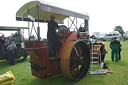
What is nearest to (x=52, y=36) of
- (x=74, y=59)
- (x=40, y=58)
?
(x=40, y=58)

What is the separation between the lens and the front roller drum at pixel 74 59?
11.3 feet

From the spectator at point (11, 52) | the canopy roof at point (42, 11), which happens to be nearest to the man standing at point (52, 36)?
the canopy roof at point (42, 11)

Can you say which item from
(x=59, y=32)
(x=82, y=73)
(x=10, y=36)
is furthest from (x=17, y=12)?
(x=10, y=36)

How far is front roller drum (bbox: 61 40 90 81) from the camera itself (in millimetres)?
3456

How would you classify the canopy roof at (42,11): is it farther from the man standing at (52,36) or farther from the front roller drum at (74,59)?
the front roller drum at (74,59)

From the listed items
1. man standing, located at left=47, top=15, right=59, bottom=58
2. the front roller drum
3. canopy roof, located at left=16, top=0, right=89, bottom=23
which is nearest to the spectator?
canopy roof, located at left=16, top=0, right=89, bottom=23

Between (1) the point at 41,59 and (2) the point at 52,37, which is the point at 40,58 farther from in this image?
(2) the point at 52,37

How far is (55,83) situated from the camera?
3.73m

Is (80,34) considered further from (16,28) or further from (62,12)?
(16,28)

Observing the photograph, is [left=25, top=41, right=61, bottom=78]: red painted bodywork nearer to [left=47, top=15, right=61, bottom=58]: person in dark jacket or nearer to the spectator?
[left=47, top=15, right=61, bottom=58]: person in dark jacket

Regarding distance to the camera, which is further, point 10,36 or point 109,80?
point 10,36

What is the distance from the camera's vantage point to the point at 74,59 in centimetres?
387

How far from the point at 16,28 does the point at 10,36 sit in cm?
95

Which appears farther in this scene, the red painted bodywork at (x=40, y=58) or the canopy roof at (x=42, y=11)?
the canopy roof at (x=42, y=11)
